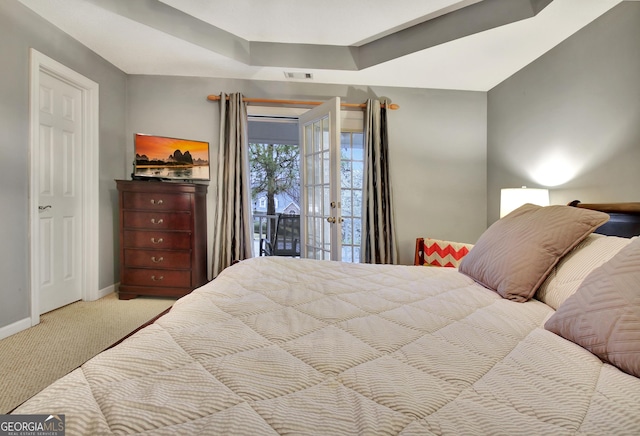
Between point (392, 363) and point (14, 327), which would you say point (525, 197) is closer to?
point (392, 363)

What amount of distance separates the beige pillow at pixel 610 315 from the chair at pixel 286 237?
476 cm

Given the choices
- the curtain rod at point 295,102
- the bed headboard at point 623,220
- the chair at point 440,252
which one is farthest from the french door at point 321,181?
the bed headboard at point 623,220

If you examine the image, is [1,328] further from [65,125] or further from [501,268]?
[501,268]

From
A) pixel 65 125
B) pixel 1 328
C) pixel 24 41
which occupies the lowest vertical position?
pixel 1 328

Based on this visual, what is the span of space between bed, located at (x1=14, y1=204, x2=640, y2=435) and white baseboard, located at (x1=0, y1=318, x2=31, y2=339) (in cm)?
207

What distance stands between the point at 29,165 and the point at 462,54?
12.3 ft

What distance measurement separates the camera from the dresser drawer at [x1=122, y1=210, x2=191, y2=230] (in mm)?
3055

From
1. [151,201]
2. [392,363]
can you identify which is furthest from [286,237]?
[392,363]

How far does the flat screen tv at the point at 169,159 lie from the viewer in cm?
319

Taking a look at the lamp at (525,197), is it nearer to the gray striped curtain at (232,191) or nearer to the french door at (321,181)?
the french door at (321,181)

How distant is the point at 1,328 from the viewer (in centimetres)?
218

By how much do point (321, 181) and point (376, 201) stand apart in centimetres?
67

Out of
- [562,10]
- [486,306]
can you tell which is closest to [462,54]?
[562,10]

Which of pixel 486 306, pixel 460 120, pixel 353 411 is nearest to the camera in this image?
pixel 353 411
